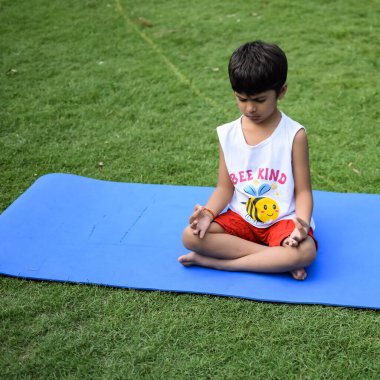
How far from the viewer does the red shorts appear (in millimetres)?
2562

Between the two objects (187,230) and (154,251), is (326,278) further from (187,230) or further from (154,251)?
(154,251)

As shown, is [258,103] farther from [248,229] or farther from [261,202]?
[248,229]

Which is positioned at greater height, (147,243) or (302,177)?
(302,177)

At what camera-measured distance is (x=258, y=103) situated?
239cm

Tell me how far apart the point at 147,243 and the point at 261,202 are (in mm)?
628

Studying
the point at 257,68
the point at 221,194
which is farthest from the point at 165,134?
the point at 257,68

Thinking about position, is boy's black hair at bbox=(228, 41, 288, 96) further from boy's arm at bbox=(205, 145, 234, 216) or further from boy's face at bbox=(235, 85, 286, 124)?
boy's arm at bbox=(205, 145, 234, 216)

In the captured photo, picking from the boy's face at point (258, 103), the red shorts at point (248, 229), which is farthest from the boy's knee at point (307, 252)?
the boy's face at point (258, 103)

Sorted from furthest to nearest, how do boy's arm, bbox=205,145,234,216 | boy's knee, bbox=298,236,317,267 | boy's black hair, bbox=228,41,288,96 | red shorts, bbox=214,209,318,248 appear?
boy's arm, bbox=205,145,234,216
red shorts, bbox=214,209,318,248
boy's knee, bbox=298,236,317,267
boy's black hair, bbox=228,41,288,96

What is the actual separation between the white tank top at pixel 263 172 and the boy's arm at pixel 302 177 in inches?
0.9

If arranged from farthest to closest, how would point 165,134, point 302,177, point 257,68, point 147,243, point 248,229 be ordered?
point 165,134 → point 147,243 → point 248,229 → point 302,177 → point 257,68

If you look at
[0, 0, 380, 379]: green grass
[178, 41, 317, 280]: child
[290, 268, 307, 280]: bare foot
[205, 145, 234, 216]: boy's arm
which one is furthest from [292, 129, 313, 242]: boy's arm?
[0, 0, 380, 379]: green grass

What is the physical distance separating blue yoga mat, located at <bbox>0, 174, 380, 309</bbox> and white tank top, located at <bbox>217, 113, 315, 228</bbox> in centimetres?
30

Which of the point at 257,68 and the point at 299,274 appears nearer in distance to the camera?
the point at 257,68
